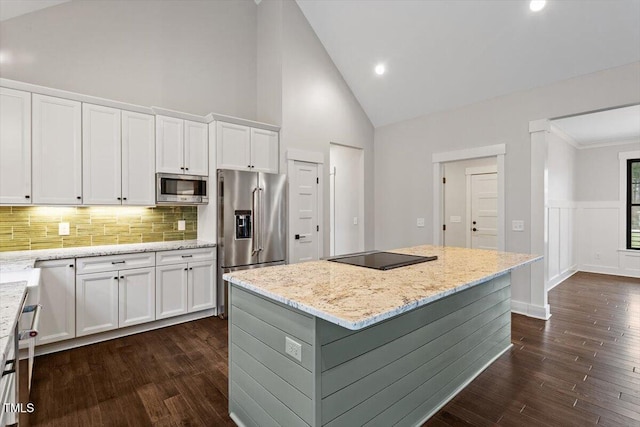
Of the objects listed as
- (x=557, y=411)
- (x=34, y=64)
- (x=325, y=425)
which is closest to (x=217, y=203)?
(x=34, y=64)

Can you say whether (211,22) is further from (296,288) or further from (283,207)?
(296,288)

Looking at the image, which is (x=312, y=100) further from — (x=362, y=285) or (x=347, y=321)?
(x=347, y=321)

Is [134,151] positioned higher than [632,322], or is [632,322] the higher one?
[134,151]

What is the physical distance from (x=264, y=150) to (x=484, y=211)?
4284mm

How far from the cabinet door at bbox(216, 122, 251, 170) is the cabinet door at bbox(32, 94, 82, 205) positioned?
1.38 meters

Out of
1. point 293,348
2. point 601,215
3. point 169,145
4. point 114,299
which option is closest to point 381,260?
point 293,348

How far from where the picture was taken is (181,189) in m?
3.77

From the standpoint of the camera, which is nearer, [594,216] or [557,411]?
[557,411]

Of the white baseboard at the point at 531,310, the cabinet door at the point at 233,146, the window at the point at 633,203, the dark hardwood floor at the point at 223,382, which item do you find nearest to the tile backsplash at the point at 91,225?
the cabinet door at the point at 233,146

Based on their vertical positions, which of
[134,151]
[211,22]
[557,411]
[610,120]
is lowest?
[557,411]

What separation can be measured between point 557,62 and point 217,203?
13.7 feet

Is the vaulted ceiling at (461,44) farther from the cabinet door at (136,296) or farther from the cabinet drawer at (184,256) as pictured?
the cabinet door at (136,296)

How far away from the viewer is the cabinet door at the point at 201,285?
3.72 meters

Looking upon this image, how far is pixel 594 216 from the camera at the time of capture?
6621mm
